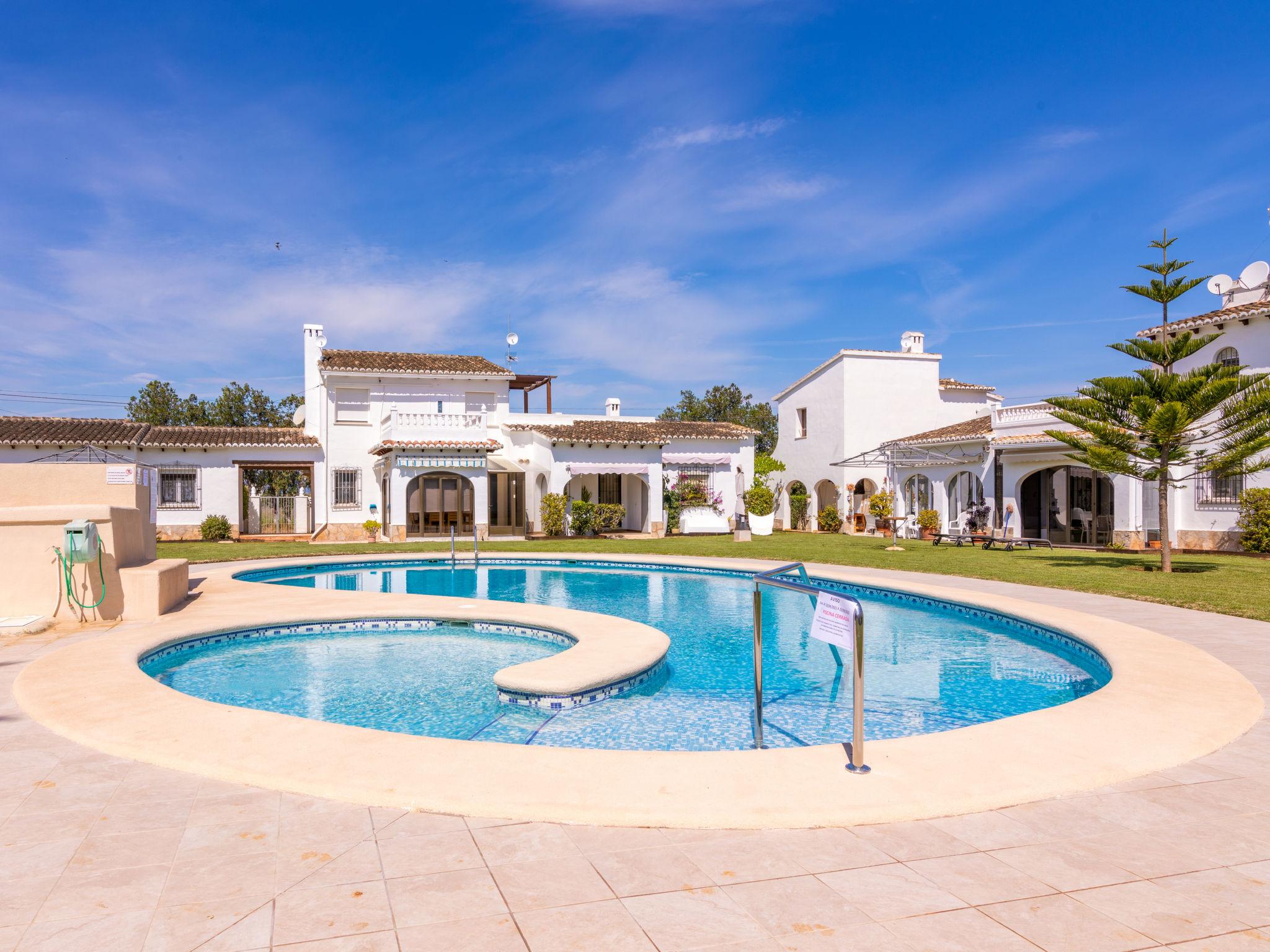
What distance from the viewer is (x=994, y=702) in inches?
→ 319

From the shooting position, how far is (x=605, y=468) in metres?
31.3

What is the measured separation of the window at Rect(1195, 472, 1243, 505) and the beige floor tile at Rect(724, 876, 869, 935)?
2480 cm

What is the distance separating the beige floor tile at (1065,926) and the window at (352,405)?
30814mm

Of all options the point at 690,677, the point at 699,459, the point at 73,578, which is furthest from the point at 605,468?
the point at 690,677

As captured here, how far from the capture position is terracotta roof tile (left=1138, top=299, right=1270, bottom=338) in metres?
23.9

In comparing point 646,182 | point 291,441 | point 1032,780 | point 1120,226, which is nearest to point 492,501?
point 291,441

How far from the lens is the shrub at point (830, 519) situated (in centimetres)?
3456

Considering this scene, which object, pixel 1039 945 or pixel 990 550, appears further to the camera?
pixel 990 550

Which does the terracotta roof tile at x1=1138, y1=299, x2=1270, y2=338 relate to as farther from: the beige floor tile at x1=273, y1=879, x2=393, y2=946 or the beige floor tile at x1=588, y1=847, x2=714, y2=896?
the beige floor tile at x1=273, y1=879, x2=393, y2=946

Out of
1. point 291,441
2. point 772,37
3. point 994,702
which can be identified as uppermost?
point 772,37

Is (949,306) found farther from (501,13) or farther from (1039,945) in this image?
(1039,945)

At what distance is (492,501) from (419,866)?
32.1 m

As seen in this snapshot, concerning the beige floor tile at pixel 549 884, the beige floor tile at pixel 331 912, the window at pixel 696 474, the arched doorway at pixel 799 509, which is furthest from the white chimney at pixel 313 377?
the beige floor tile at pixel 549 884

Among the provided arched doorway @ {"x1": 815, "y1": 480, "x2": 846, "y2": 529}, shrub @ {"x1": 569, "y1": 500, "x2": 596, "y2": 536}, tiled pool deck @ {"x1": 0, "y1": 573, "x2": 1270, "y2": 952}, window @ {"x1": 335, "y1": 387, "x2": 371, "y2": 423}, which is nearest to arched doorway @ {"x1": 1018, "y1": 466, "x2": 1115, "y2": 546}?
arched doorway @ {"x1": 815, "y1": 480, "x2": 846, "y2": 529}
